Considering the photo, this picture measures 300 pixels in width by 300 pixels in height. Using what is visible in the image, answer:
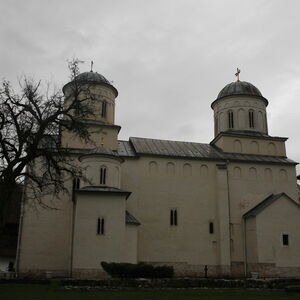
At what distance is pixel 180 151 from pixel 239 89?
28.7 ft

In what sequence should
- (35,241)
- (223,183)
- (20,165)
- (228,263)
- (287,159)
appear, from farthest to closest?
(287,159) → (223,183) → (228,263) → (35,241) → (20,165)

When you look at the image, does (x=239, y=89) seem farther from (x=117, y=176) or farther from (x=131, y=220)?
(x=131, y=220)

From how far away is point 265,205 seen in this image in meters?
31.3

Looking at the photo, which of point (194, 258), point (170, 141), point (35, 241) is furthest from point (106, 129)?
point (194, 258)

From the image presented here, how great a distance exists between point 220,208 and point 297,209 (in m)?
5.80

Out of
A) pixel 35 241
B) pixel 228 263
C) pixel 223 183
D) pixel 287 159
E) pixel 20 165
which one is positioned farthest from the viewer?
pixel 287 159

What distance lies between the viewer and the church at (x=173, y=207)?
2709cm

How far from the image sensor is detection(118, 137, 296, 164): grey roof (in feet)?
109

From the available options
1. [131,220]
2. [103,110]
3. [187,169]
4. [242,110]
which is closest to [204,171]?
[187,169]

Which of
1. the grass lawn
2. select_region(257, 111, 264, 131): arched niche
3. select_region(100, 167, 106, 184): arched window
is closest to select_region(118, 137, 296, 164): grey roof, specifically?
select_region(257, 111, 264, 131): arched niche

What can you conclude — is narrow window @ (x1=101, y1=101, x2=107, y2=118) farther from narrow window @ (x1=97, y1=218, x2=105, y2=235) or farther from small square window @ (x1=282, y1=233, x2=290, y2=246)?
small square window @ (x1=282, y1=233, x2=290, y2=246)

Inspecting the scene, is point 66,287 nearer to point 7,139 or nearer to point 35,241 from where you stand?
point 7,139

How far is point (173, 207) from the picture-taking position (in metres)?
32.1

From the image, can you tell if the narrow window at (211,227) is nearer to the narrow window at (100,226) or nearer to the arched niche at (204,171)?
the arched niche at (204,171)
